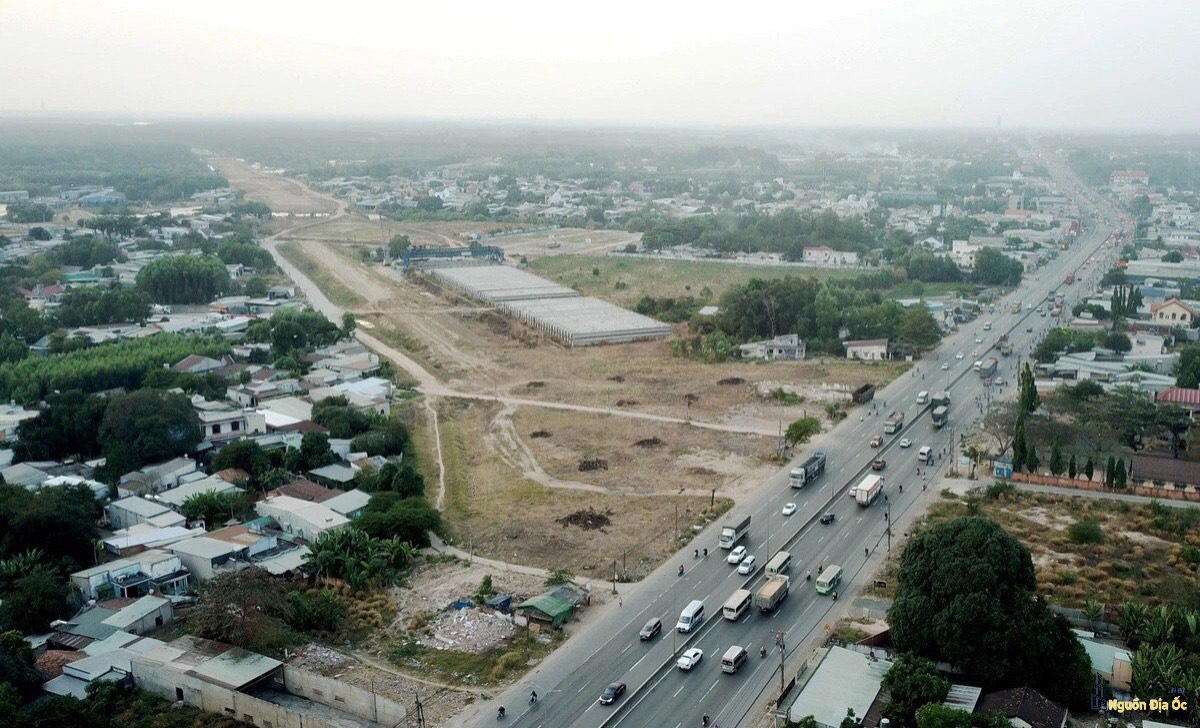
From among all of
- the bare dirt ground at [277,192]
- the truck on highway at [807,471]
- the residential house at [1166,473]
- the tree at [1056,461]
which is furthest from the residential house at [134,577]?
the bare dirt ground at [277,192]

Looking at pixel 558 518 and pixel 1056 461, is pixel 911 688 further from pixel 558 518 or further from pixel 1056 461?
pixel 1056 461

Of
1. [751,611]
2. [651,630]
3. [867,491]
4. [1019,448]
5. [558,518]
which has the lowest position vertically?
[558,518]

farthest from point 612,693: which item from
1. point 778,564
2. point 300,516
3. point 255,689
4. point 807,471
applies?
point 807,471

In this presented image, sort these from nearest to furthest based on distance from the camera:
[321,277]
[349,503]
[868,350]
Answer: [349,503]
[868,350]
[321,277]

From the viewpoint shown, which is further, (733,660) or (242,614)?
(242,614)

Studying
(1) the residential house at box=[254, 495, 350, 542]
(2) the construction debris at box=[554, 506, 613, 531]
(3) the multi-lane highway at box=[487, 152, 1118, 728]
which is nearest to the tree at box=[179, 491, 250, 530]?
(1) the residential house at box=[254, 495, 350, 542]

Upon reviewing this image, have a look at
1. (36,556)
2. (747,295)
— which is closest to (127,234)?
(747,295)

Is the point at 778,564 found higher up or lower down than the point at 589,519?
higher up

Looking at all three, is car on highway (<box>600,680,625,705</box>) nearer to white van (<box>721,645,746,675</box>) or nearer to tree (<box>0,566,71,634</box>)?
white van (<box>721,645,746,675</box>)
